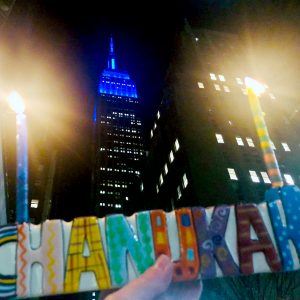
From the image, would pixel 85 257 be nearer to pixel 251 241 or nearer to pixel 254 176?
pixel 251 241

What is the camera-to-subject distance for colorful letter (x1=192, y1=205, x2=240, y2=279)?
4934 millimetres

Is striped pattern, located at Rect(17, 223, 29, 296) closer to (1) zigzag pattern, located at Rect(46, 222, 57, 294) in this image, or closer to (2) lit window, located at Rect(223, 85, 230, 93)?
(1) zigzag pattern, located at Rect(46, 222, 57, 294)

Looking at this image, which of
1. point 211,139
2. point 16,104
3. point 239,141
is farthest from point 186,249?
point 239,141

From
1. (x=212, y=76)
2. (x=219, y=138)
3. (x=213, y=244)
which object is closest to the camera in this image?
(x=213, y=244)

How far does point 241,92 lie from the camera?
6144 cm

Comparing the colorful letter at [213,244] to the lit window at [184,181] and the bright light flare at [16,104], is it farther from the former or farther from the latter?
the lit window at [184,181]

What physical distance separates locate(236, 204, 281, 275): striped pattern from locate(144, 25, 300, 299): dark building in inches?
1017

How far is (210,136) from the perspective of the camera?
50625mm

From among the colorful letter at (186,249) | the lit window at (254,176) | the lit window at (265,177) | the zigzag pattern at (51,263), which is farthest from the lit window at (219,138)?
the zigzag pattern at (51,263)

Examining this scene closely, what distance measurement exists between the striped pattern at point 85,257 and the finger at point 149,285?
9.23 ft

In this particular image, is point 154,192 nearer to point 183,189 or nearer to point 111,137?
point 183,189

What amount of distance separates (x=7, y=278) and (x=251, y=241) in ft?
14.4

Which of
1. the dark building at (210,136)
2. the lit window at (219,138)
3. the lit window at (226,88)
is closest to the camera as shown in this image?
the dark building at (210,136)

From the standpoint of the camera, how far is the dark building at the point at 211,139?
43281 mm
